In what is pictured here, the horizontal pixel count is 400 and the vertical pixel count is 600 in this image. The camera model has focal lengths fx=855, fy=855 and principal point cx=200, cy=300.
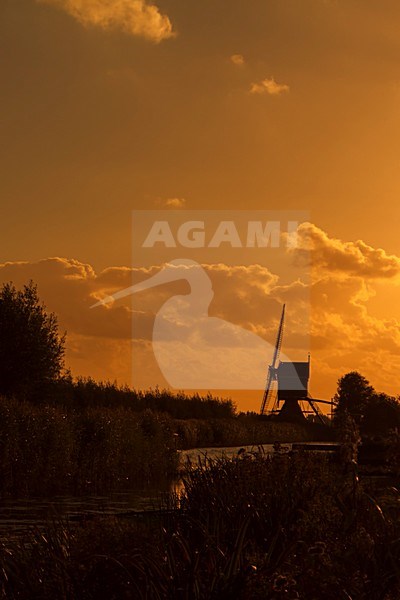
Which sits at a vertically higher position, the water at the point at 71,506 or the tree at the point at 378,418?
Result: the tree at the point at 378,418

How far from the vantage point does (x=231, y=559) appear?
6223 millimetres

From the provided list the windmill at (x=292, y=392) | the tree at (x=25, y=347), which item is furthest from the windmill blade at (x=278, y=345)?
the tree at (x=25, y=347)

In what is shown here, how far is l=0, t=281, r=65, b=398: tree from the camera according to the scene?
3800 centimetres

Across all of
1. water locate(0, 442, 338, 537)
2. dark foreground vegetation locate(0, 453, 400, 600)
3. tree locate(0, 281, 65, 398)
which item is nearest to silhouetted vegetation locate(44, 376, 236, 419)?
tree locate(0, 281, 65, 398)

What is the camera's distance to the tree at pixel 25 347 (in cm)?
3800

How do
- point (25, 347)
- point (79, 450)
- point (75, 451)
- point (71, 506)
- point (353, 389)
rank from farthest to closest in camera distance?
1. point (353, 389)
2. point (25, 347)
3. point (79, 450)
4. point (75, 451)
5. point (71, 506)

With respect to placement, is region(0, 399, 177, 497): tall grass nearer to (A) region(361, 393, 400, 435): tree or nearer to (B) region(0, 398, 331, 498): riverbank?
(B) region(0, 398, 331, 498): riverbank

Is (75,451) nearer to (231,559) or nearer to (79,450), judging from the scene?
(79,450)

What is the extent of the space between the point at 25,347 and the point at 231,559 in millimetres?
33084

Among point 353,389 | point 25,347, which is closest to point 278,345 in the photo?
point 353,389

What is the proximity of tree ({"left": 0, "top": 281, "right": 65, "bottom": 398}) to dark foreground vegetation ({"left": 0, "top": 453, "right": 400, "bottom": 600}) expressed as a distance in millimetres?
28151

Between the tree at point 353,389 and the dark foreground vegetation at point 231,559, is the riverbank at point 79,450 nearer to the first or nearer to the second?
the dark foreground vegetation at point 231,559

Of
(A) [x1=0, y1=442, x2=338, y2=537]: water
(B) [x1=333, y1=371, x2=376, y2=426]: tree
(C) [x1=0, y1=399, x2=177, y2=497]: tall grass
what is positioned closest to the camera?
(A) [x1=0, y1=442, x2=338, y2=537]: water

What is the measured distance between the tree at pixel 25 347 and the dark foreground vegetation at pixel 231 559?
28151mm
